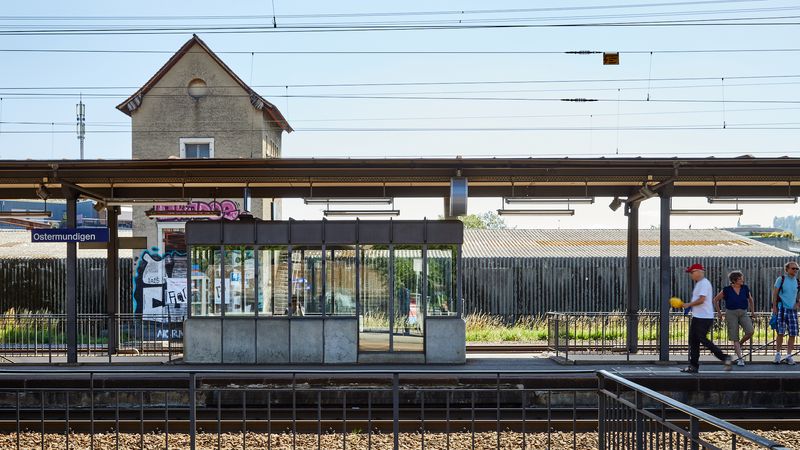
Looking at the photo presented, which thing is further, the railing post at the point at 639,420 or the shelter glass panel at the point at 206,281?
the shelter glass panel at the point at 206,281

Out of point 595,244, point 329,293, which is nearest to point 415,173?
point 329,293

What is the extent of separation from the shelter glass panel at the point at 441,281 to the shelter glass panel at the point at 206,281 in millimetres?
4078

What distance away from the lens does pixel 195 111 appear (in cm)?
3466

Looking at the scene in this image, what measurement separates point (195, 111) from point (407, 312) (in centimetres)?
2099

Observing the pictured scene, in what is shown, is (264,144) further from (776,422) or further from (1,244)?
(776,422)

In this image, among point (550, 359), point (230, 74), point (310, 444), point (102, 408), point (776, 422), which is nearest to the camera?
point (310, 444)

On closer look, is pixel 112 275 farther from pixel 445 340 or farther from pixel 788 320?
pixel 788 320

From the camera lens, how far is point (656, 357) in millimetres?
17531

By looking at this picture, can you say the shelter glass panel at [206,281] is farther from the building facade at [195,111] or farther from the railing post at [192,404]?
the building facade at [195,111]

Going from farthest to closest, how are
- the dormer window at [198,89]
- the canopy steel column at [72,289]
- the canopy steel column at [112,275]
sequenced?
the dormer window at [198,89]
the canopy steel column at [112,275]
the canopy steel column at [72,289]

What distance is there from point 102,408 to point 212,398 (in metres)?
1.79

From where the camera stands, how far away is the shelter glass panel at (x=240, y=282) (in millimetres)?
16625

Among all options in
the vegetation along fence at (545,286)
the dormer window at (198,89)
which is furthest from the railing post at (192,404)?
the dormer window at (198,89)

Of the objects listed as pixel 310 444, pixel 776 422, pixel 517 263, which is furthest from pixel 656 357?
pixel 517 263
